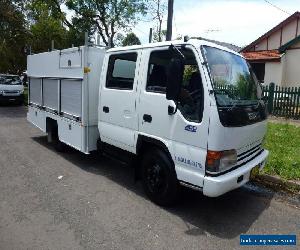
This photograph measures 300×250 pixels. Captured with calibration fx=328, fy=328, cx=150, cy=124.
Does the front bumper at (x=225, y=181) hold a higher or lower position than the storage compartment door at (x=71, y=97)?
lower

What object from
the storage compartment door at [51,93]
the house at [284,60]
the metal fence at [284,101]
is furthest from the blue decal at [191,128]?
the house at [284,60]

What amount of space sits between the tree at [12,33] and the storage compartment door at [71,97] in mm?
15971

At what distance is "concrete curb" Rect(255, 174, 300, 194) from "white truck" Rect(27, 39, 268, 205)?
0.73 metres

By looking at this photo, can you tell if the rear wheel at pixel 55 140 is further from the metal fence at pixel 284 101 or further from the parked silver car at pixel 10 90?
the parked silver car at pixel 10 90

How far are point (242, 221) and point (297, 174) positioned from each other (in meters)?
1.92

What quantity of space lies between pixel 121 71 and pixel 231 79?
1.88 m

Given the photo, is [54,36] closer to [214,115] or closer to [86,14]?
[86,14]

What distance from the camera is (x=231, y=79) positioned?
14.4 feet

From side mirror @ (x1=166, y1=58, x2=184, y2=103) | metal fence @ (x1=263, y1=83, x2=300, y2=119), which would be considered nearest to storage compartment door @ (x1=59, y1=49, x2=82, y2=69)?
side mirror @ (x1=166, y1=58, x2=184, y2=103)

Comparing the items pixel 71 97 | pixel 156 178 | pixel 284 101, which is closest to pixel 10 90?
pixel 71 97

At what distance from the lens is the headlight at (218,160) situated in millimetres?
3930

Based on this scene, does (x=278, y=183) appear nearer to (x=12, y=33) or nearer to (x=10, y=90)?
(x=10, y=90)

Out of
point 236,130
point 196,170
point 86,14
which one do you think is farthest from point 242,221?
point 86,14

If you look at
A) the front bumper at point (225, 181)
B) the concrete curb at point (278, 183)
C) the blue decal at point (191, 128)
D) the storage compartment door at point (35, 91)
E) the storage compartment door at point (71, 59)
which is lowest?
the concrete curb at point (278, 183)
